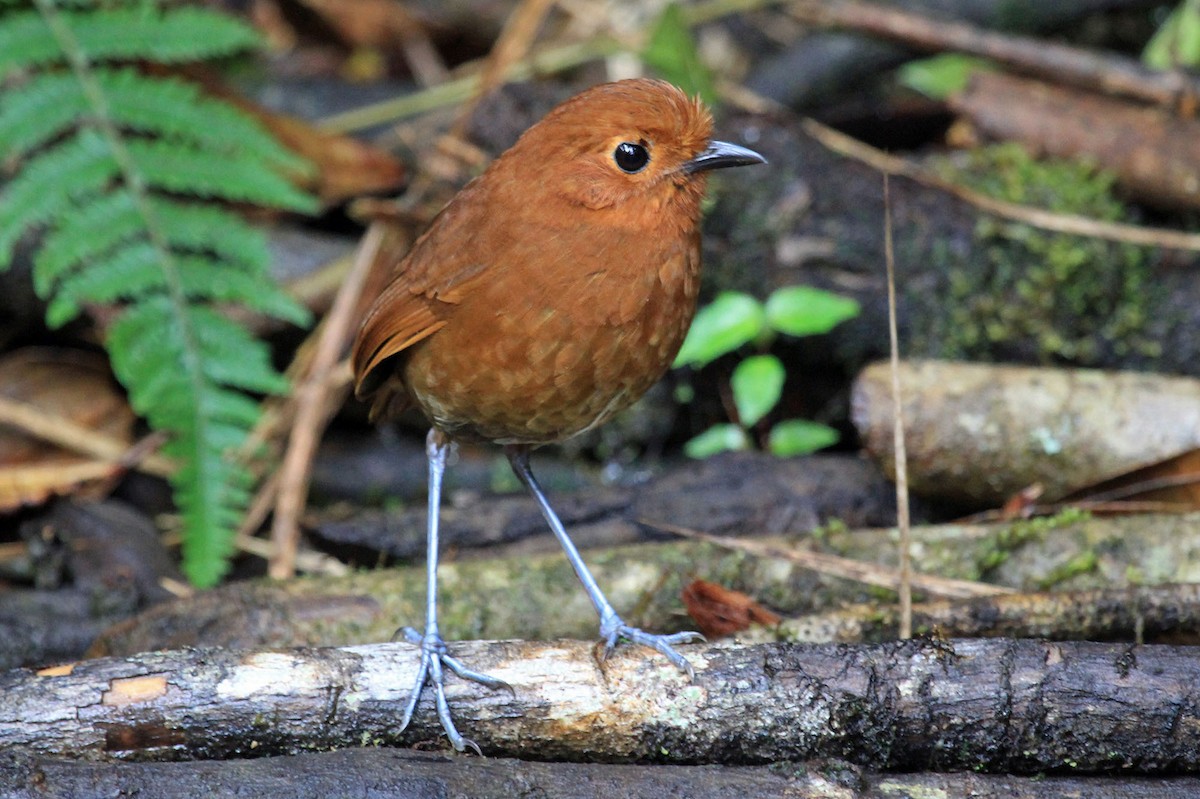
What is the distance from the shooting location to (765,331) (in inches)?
182

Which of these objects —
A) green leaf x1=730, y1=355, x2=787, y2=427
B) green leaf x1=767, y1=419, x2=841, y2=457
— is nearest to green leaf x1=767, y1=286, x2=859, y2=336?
green leaf x1=730, y1=355, x2=787, y2=427

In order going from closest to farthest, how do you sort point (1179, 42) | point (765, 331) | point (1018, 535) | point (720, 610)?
point (720, 610) < point (1018, 535) < point (765, 331) < point (1179, 42)

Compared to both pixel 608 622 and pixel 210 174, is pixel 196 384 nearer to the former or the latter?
pixel 210 174

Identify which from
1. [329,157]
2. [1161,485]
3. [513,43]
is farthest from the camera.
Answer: [513,43]

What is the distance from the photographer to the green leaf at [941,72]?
554cm

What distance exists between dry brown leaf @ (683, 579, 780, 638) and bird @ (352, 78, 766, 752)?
0.17 metres

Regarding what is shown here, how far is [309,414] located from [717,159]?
7.53 ft

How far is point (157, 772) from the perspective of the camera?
2.37 metres

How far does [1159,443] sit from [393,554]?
2326 millimetres

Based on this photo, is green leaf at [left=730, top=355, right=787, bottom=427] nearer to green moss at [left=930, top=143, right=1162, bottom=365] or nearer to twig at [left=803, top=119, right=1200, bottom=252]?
green moss at [left=930, top=143, right=1162, bottom=365]

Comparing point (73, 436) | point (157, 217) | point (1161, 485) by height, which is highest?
point (157, 217)

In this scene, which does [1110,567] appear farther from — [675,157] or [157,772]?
[157,772]

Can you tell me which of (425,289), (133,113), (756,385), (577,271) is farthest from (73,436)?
(577,271)

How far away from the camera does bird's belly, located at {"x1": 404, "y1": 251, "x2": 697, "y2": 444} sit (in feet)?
9.79
